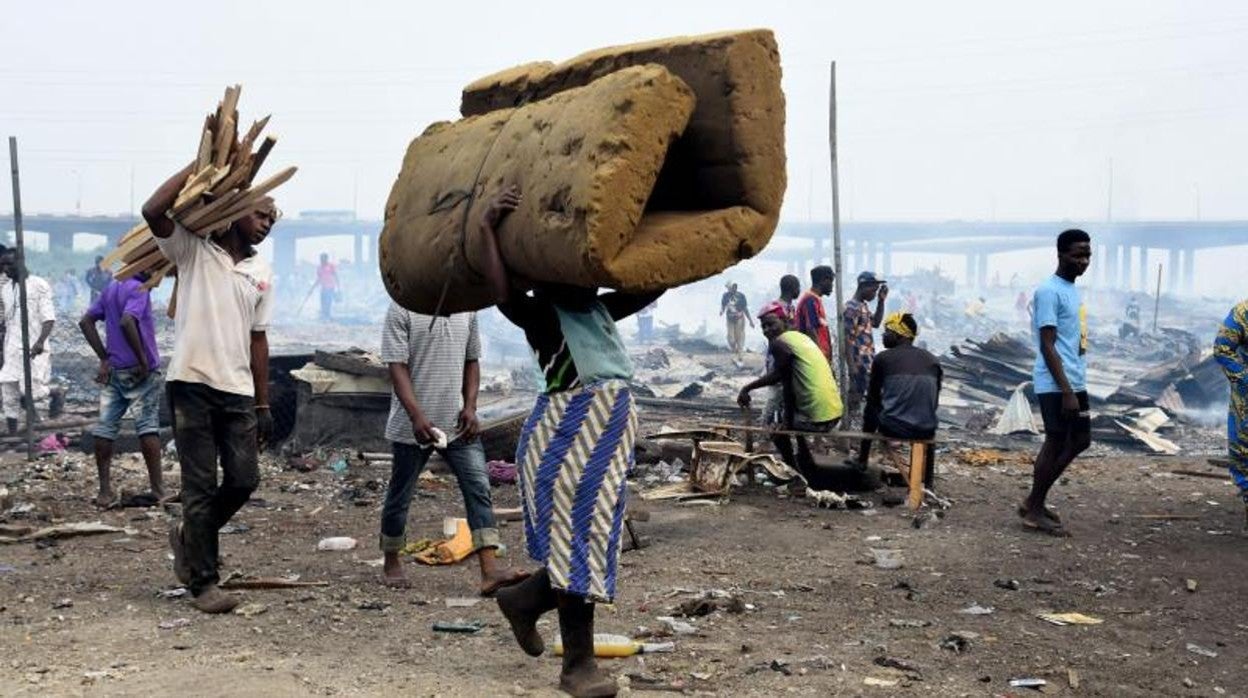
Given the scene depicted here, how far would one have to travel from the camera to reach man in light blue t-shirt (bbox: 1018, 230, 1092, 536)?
24.9ft

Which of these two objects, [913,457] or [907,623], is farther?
[913,457]

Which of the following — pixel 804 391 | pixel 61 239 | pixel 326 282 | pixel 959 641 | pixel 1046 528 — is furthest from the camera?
pixel 61 239

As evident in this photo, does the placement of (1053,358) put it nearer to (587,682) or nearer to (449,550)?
(449,550)

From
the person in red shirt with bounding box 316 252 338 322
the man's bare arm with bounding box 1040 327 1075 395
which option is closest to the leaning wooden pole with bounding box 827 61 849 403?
the man's bare arm with bounding box 1040 327 1075 395

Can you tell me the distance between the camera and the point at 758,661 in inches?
187

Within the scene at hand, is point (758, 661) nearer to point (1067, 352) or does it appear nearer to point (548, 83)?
point (548, 83)

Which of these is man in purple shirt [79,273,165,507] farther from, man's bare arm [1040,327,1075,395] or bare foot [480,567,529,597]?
man's bare arm [1040,327,1075,395]

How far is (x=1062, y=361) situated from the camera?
7.68 metres

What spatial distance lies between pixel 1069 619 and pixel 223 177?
4.35 m

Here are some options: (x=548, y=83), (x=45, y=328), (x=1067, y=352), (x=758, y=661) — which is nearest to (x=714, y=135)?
(x=548, y=83)

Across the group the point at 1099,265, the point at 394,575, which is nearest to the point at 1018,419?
the point at 394,575

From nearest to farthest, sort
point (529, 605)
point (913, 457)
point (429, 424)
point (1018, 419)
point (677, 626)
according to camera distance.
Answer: point (529, 605), point (677, 626), point (429, 424), point (913, 457), point (1018, 419)

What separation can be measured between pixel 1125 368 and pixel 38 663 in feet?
87.5

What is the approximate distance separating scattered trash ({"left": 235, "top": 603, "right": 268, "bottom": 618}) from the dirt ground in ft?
0.07
